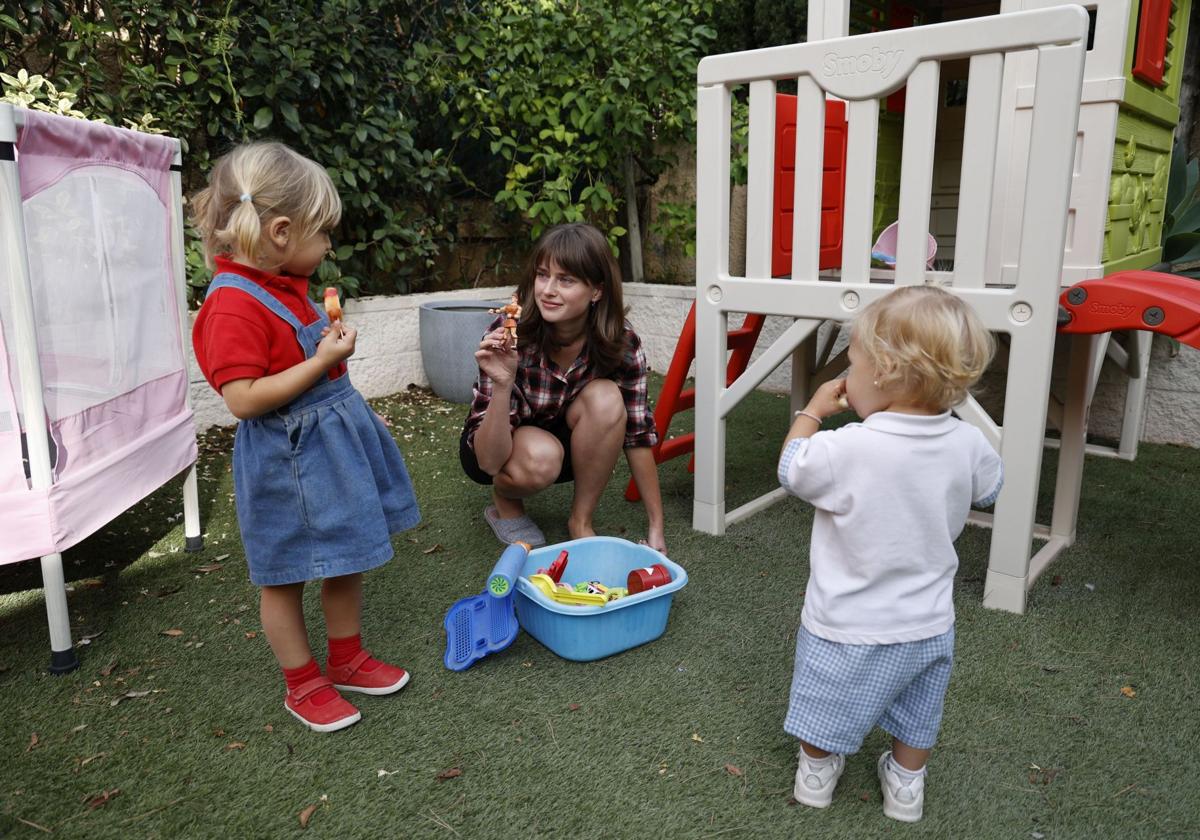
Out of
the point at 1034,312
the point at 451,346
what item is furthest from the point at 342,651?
the point at 451,346

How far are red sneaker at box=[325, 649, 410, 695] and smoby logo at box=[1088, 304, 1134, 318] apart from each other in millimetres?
1804

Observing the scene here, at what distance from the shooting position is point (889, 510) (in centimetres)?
132

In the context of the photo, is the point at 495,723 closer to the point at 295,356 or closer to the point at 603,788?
the point at 603,788

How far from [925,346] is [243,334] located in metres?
1.12

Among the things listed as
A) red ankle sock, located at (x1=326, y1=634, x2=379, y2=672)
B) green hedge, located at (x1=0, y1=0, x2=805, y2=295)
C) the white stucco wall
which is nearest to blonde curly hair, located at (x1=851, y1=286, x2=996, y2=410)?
red ankle sock, located at (x1=326, y1=634, x2=379, y2=672)

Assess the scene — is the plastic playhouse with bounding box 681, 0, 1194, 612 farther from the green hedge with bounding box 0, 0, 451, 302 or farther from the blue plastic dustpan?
the green hedge with bounding box 0, 0, 451, 302

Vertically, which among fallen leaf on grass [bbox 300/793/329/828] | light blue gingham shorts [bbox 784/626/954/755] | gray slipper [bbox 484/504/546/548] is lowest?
fallen leaf on grass [bbox 300/793/329/828]

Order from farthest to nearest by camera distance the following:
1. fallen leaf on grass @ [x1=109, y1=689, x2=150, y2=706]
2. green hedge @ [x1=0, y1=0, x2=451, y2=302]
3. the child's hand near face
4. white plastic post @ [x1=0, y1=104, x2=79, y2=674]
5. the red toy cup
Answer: green hedge @ [x1=0, y1=0, x2=451, y2=302], the red toy cup, fallen leaf on grass @ [x1=109, y1=689, x2=150, y2=706], white plastic post @ [x1=0, y1=104, x2=79, y2=674], the child's hand near face

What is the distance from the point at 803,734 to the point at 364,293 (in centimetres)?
377

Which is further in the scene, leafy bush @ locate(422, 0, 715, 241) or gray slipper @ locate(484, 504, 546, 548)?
leafy bush @ locate(422, 0, 715, 241)

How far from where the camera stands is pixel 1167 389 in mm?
3662

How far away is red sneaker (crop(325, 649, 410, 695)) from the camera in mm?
1848

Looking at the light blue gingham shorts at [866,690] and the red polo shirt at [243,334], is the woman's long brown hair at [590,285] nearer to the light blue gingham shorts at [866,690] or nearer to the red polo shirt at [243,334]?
the red polo shirt at [243,334]

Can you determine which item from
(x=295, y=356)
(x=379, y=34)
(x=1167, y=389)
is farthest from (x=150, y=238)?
(x=1167, y=389)
